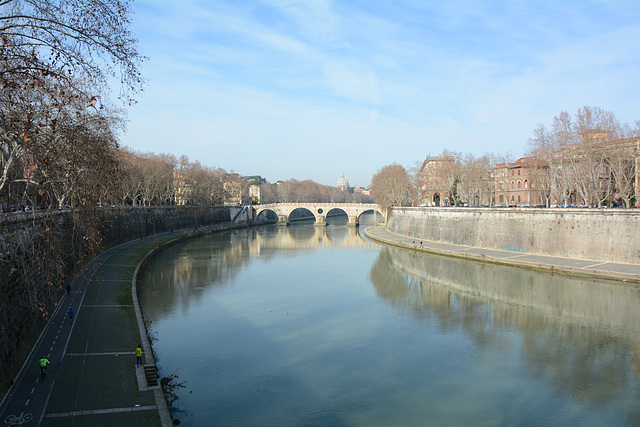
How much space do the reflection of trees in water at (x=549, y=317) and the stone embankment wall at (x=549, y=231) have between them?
5372 millimetres

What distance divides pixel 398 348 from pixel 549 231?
2307cm

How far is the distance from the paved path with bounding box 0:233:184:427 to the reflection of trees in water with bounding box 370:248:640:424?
12.5m

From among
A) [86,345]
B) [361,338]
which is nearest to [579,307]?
[361,338]

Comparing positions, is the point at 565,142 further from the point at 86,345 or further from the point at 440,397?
the point at 86,345

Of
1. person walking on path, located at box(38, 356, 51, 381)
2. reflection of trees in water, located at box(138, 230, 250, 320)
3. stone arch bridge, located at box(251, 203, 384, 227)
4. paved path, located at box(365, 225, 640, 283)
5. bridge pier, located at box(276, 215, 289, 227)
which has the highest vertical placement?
stone arch bridge, located at box(251, 203, 384, 227)

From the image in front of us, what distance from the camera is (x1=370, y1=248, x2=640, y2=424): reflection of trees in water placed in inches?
601

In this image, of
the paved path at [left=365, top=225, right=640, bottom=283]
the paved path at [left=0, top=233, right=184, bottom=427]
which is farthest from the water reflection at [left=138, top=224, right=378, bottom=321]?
the paved path at [left=365, top=225, right=640, bottom=283]

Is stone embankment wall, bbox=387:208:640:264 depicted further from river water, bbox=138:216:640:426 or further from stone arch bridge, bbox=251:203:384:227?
stone arch bridge, bbox=251:203:384:227

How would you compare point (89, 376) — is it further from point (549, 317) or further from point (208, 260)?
point (208, 260)

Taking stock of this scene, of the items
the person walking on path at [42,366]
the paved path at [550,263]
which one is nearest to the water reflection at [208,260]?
the person walking on path at [42,366]

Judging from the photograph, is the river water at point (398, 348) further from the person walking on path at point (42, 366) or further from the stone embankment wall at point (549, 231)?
the stone embankment wall at point (549, 231)

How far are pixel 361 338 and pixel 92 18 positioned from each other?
1620 cm

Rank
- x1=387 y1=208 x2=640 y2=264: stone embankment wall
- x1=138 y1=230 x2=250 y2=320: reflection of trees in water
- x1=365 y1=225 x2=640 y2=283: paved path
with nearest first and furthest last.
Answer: x1=138 y1=230 x2=250 y2=320: reflection of trees in water
x1=365 y1=225 x2=640 y2=283: paved path
x1=387 y1=208 x2=640 y2=264: stone embankment wall

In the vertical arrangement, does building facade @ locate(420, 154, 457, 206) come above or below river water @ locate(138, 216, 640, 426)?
above
